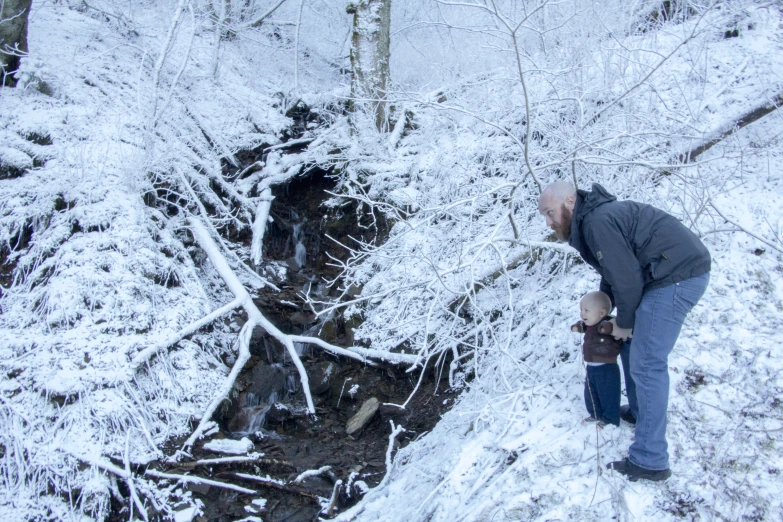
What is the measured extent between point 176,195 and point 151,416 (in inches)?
127

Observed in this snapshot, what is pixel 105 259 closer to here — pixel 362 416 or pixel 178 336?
pixel 178 336

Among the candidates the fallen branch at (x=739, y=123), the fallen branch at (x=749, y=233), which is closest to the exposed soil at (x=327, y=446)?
the fallen branch at (x=749, y=233)

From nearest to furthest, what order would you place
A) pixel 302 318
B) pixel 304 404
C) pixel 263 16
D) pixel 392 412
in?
1. pixel 392 412
2. pixel 304 404
3. pixel 302 318
4. pixel 263 16

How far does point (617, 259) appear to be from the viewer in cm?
257

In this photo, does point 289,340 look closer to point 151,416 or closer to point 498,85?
point 151,416

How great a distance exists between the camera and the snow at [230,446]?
4.58 metres

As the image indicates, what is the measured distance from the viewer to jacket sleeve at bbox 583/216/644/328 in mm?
2568

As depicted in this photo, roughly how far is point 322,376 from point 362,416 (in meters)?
0.78

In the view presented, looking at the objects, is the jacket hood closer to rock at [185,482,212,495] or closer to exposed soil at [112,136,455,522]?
exposed soil at [112,136,455,522]

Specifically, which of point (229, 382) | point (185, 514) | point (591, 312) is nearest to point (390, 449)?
point (185, 514)

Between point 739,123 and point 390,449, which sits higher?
point 739,123

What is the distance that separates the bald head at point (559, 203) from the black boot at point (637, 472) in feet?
4.17

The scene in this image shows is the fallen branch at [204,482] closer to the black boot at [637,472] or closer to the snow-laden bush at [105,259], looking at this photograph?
the snow-laden bush at [105,259]

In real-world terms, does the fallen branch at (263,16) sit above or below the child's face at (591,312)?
above
